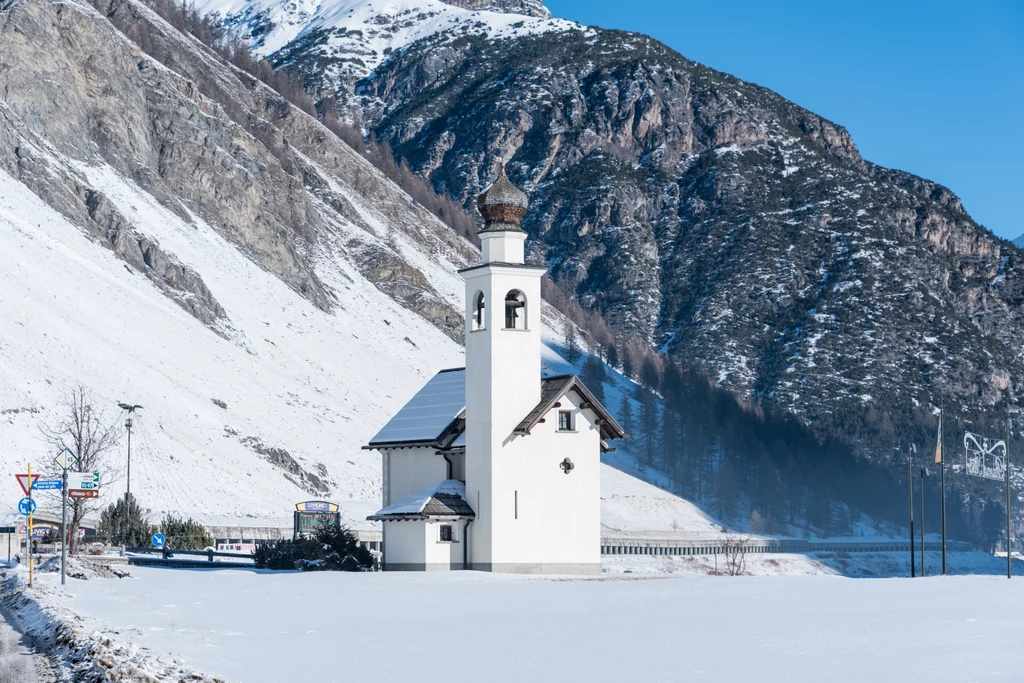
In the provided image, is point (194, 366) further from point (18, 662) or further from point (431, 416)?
point (18, 662)

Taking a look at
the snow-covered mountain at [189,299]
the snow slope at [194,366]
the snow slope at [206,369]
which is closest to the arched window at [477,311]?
the snow slope at [206,369]

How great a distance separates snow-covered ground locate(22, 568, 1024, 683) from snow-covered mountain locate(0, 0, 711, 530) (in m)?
48.8

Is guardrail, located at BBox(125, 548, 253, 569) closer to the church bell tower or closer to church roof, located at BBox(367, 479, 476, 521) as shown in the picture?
church roof, located at BBox(367, 479, 476, 521)

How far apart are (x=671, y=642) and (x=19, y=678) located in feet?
36.5

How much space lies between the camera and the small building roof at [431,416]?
59094mm

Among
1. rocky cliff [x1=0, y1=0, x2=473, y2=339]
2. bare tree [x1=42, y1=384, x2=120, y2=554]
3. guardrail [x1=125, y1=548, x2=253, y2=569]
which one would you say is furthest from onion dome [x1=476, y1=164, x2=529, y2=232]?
rocky cliff [x1=0, y1=0, x2=473, y2=339]

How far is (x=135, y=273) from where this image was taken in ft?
458

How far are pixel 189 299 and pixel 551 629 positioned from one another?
4492 inches

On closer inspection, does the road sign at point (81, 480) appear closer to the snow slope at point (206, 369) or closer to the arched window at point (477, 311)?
the arched window at point (477, 311)

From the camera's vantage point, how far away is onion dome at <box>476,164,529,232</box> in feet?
191

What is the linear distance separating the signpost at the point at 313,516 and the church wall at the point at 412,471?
2.99 m

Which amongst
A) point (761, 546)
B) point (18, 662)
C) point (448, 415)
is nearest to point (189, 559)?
point (448, 415)

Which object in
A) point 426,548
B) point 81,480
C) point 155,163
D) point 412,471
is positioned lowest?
point 426,548

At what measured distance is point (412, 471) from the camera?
2405 inches
